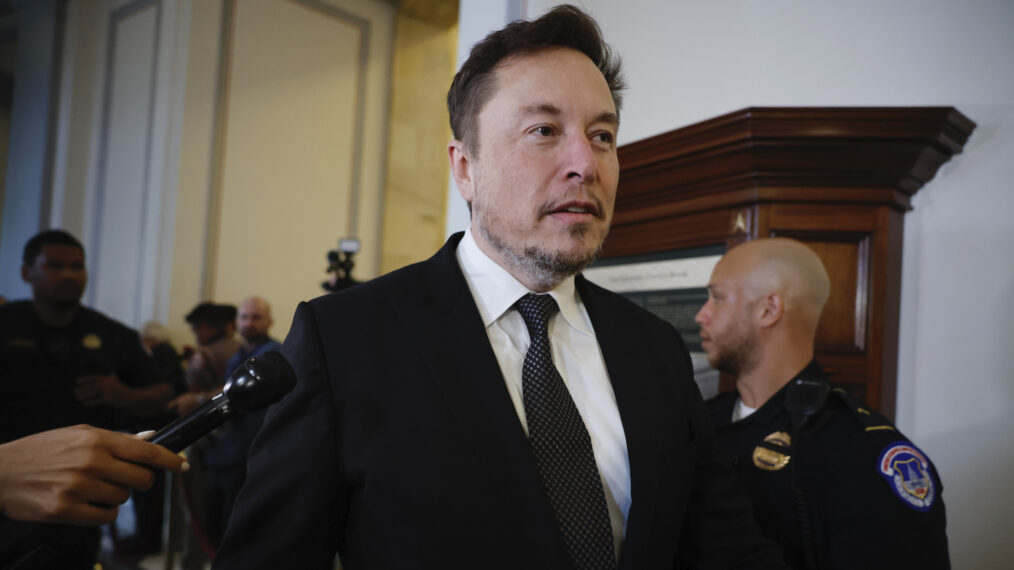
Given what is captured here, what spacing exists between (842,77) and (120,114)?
21.1 ft

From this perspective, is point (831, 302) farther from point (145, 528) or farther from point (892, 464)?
point (145, 528)

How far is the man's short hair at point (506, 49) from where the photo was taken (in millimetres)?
1504

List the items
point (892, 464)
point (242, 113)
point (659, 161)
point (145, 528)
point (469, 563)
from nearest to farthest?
point (469, 563) → point (892, 464) → point (659, 161) → point (145, 528) → point (242, 113)

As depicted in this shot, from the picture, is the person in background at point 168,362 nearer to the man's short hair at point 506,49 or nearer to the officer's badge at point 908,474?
the man's short hair at point 506,49

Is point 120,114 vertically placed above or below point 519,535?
above

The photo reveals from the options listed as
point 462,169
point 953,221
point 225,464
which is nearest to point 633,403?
point 462,169

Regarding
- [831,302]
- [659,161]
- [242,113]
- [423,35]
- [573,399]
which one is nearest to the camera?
[573,399]

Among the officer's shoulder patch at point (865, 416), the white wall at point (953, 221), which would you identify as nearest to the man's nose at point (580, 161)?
the officer's shoulder patch at point (865, 416)

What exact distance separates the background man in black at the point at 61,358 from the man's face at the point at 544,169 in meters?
2.93

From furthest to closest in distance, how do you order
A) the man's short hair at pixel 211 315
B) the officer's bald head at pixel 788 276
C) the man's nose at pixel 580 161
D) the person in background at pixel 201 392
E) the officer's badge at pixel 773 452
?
the man's short hair at pixel 211 315 < the person in background at pixel 201 392 < the officer's bald head at pixel 788 276 < the officer's badge at pixel 773 452 < the man's nose at pixel 580 161

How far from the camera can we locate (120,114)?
6836mm

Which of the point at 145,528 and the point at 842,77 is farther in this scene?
the point at 145,528

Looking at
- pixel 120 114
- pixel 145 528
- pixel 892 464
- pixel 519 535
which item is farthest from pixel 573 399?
pixel 120 114

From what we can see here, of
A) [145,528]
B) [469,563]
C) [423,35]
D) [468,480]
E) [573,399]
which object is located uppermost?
[423,35]
